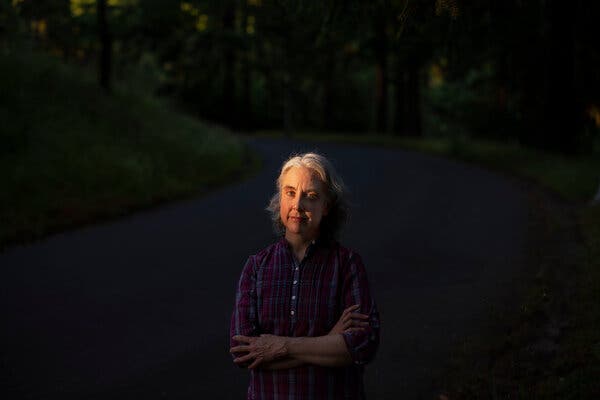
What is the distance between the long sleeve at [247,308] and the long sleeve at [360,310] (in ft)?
1.24

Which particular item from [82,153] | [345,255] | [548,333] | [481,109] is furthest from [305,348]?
[481,109]

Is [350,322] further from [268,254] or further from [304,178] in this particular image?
[304,178]

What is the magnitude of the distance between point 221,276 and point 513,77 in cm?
1922

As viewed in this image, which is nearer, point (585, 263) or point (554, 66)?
point (585, 263)

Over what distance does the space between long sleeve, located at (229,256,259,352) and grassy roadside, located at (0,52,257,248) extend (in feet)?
31.6

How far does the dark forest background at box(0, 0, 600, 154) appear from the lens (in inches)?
414

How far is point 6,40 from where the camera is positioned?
24094 millimetres

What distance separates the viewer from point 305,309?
10.0ft

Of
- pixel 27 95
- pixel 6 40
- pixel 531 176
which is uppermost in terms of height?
pixel 6 40

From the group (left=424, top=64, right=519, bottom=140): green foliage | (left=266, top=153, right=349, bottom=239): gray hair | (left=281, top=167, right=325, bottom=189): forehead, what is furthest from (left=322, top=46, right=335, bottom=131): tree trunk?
(left=281, top=167, right=325, bottom=189): forehead

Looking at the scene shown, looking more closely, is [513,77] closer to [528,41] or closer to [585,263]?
[528,41]

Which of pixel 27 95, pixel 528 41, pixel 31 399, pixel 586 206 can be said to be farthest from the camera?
pixel 528 41

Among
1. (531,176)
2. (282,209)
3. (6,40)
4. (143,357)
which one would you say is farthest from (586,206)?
(6,40)

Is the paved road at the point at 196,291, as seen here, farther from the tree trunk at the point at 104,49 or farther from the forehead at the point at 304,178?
the tree trunk at the point at 104,49
